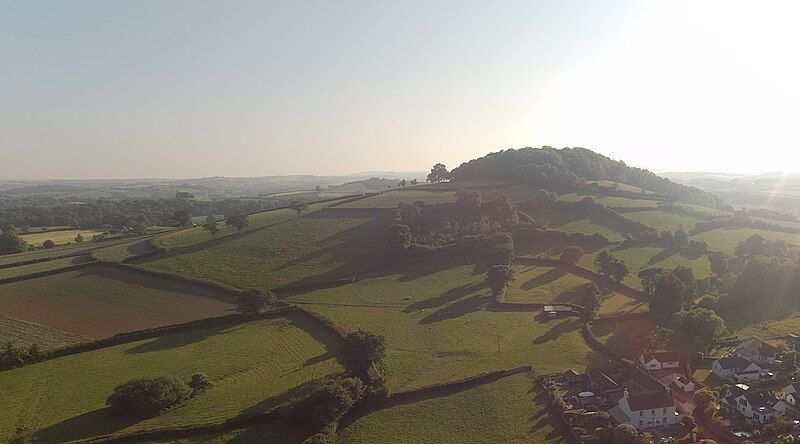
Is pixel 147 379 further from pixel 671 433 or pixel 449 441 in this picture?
pixel 671 433

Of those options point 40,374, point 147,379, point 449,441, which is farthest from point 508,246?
point 40,374

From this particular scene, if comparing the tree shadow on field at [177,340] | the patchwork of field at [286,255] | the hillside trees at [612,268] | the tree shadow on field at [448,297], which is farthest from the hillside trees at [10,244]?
the hillside trees at [612,268]

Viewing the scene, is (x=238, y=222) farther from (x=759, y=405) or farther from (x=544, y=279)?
(x=759, y=405)

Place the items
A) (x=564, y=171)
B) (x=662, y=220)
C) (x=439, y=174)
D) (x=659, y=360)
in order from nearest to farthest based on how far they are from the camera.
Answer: (x=659, y=360) < (x=662, y=220) < (x=564, y=171) < (x=439, y=174)

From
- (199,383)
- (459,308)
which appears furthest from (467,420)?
(199,383)

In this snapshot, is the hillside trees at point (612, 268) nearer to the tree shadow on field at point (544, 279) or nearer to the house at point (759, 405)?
the tree shadow on field at point (544, 279)
